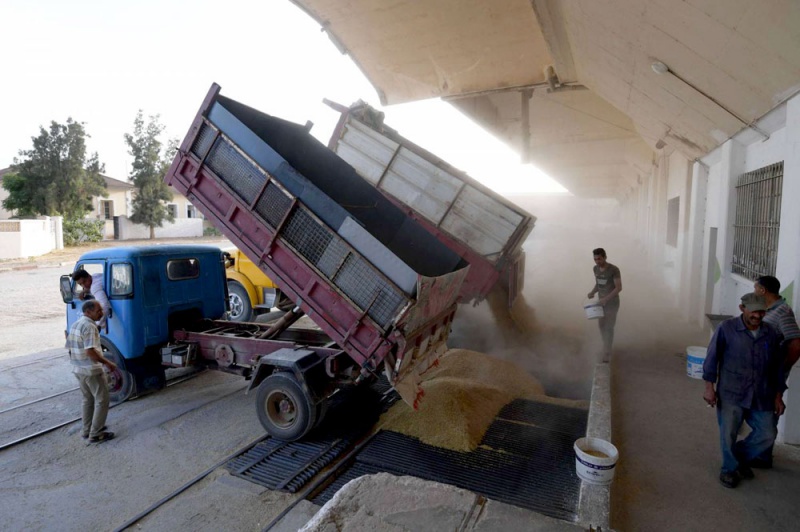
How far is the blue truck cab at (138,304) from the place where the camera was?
658cm

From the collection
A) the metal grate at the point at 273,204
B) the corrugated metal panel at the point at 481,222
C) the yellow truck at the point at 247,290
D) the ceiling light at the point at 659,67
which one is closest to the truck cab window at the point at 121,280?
the metal grate at the point at 273,204

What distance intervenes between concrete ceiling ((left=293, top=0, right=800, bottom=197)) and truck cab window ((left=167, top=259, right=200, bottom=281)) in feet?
17.1

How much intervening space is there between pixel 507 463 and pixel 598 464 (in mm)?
1263

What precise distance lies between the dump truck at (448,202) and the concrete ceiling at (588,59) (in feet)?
6.22

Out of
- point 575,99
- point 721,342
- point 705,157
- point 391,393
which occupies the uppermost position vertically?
point 575,99

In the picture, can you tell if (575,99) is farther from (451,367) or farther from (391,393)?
(391,393)

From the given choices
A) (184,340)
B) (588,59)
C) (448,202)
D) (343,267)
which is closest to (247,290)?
(184,340)

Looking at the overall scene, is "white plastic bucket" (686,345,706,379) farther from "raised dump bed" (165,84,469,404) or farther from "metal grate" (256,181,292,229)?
"metal grate" (256,181,292,229)

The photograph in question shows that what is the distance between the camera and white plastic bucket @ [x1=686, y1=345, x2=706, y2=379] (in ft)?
21.5

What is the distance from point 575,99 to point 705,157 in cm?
407

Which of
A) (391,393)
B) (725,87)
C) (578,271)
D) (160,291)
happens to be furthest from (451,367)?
(578,271)

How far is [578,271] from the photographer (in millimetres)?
20828

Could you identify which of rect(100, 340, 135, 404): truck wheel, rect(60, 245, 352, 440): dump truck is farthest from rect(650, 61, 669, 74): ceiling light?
rect(100, 340, 135, 404): truck wheel

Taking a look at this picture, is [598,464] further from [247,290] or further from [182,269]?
[247,290]
